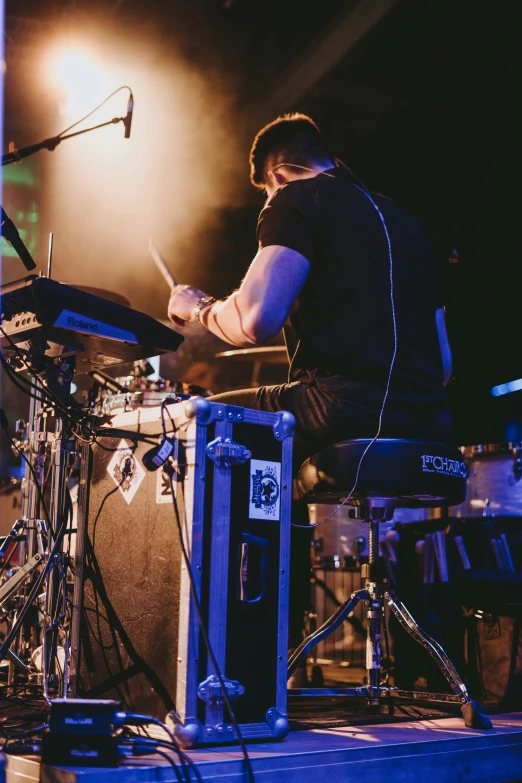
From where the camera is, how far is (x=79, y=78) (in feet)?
18.3

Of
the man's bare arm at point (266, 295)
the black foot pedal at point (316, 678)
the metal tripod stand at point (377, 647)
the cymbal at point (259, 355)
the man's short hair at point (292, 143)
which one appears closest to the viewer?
the metal tripod stand at point (377, 647)

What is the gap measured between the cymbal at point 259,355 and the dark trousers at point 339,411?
2227mm

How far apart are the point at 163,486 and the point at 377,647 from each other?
92cm

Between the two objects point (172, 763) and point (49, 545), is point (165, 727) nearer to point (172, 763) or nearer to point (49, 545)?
point (172, 763)

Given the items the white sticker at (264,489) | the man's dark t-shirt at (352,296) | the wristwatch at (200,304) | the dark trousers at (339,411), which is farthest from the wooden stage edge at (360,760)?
the wristwatch at (200,304)

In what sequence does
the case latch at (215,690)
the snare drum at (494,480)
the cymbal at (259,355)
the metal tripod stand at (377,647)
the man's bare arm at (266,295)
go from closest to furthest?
the case latch at (215,690) < the metal tripod stand at (377,647) < the man's bare arm at (266,295) < the snare drum at (494,480) < the cymbal at (259,355)

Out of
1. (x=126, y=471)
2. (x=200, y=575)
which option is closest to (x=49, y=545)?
(x=126, y=471)

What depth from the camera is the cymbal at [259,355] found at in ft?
15.1

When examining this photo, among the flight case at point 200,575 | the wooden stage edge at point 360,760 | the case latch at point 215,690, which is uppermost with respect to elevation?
the flight case at point 200,575

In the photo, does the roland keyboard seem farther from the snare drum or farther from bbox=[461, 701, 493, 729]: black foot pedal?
the snare drum

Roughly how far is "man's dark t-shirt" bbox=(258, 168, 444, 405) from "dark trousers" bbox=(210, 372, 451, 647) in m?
0.02

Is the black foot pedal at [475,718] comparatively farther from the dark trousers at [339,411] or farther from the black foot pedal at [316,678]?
the black foot pedal at [316,678]

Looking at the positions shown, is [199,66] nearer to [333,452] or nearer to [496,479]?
[496,479]

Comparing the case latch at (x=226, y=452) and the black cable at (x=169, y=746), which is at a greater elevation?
the case latch at (x=226, y=452)
